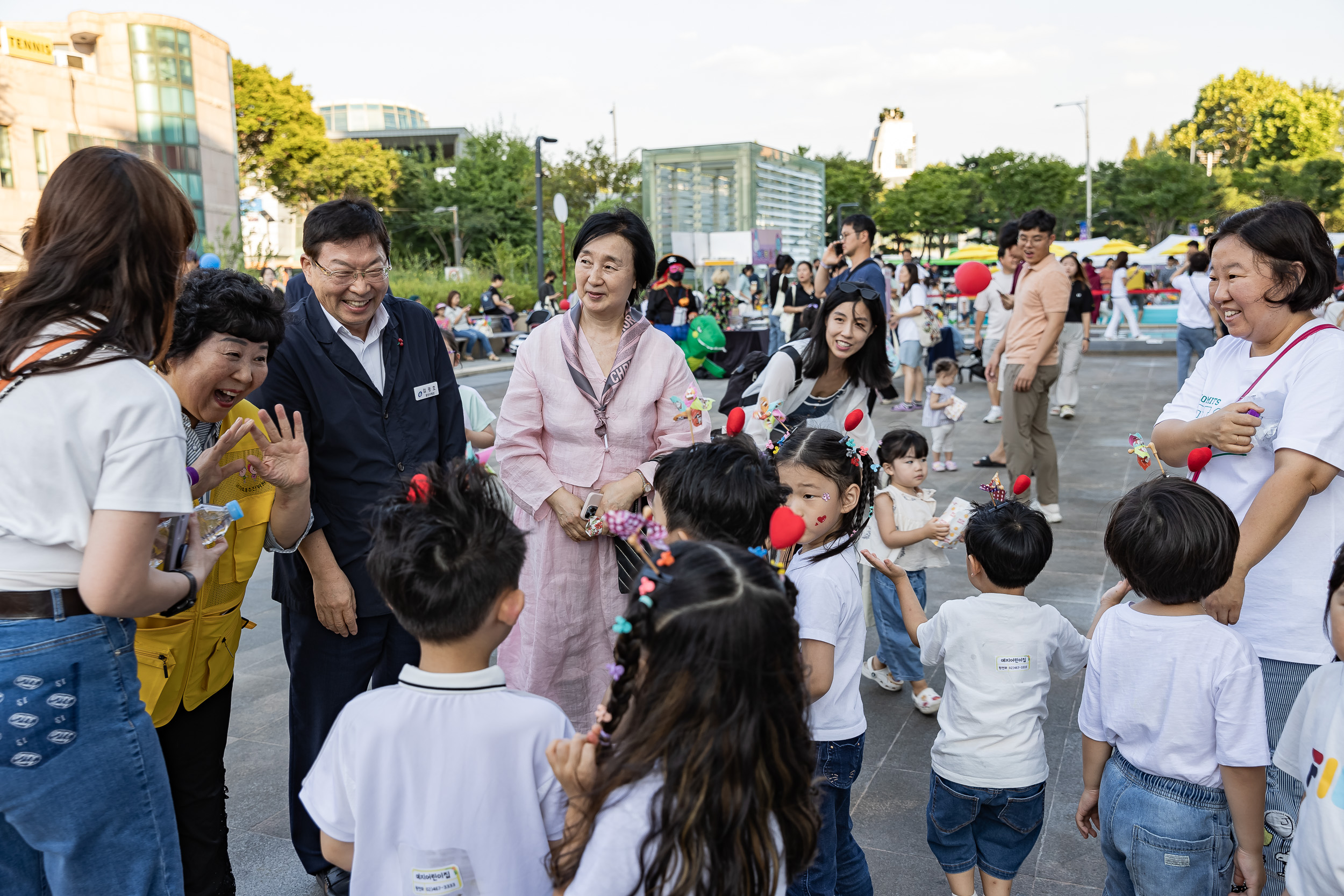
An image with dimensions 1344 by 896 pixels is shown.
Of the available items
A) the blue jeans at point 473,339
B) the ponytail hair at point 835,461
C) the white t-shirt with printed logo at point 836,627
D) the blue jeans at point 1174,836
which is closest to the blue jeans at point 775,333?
the blue jeans at point 473,339

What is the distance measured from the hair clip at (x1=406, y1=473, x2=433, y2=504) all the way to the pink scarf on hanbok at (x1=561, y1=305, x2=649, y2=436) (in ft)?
3.34

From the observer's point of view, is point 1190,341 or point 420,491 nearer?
point 420,491

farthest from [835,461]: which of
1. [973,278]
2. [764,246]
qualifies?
[764,246]

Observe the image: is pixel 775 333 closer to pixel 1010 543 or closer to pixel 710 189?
pixel 710 189

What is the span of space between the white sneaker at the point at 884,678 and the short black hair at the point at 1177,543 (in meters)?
1.91

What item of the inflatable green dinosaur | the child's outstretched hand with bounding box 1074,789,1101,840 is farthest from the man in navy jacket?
the inflatable green dinosaur

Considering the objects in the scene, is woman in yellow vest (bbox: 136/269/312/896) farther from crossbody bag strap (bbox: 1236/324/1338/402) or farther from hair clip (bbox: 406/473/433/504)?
crossbody bag strap (bbox: 1236/324/1338/402)

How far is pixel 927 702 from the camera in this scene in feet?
11.7

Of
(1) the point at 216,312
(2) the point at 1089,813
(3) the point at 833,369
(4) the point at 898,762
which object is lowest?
(4) the point at 898,762

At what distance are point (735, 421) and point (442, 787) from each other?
1737mm

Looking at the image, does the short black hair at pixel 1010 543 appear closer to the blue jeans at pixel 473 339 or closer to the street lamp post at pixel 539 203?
the blue jeans at pixel 473 339

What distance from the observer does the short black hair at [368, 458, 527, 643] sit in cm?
151

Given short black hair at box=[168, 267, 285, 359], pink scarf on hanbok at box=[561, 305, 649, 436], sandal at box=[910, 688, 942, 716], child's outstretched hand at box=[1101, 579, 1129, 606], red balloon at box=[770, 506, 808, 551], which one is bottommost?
sandal at box=[910, 688, 942, 716]

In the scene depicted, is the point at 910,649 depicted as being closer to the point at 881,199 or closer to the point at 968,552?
the point at 968,552
